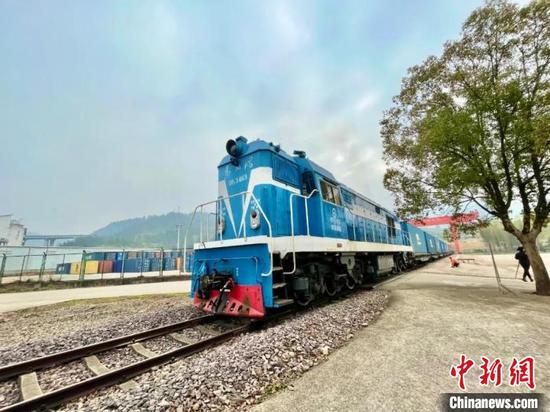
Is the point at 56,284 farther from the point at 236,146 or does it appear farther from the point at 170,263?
the point at 170,263

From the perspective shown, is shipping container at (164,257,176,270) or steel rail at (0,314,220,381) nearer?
steel rail at (0,314,220,381)

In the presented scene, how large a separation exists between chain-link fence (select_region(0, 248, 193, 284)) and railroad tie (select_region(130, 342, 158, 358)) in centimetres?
1121

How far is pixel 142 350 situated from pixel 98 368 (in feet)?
2.40

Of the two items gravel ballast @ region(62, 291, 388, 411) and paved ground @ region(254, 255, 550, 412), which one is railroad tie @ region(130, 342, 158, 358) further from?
paved ground @ region(254, 255, 550, 412)

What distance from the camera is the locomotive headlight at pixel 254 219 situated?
6.05 meters

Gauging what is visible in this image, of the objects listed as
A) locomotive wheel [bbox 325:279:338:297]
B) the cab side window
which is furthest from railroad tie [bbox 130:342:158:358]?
the cab side window

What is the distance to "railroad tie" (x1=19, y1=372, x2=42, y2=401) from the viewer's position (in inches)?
128

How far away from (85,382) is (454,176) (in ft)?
32.5

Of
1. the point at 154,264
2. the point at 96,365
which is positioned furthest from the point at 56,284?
the point at 154,264

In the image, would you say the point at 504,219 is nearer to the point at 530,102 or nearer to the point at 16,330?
the point at 530,102

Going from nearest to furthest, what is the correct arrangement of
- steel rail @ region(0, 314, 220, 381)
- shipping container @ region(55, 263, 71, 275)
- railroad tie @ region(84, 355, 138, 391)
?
railroad tie @ region(84, 355, 138, 391) → steel rail @ region(0, 314, 220, 381) → shipping container @ region(55, 263, 71, 275)

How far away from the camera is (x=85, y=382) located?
3236 millimetres

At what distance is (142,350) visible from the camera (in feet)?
15.1

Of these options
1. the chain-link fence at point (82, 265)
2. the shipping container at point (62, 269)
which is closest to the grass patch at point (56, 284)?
the chain-link fence at point (82, 265)
